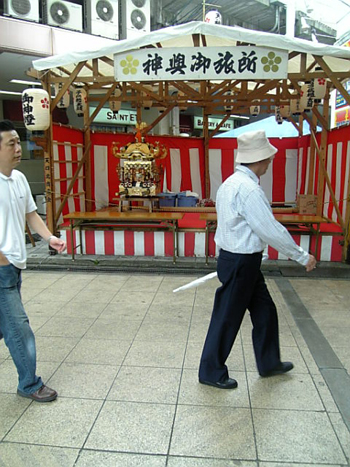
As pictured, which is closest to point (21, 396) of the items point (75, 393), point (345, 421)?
point (75, 393)

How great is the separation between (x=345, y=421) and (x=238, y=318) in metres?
0.99

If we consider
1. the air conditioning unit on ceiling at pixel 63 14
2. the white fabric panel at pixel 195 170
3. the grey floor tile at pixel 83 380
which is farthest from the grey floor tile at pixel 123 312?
the air conditioning unit on ceiling at pixel 63 14

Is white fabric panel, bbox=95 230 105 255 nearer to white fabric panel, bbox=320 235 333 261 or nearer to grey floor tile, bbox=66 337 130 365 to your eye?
grey floor tile, bbox=66 337 130 365

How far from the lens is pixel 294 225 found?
7434 millimetres

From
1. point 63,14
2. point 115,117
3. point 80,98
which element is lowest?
point 80,98

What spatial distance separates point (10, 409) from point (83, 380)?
599 mm

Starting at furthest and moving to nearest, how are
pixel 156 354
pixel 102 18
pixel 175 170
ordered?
pixel 102 18 < pixel 175 170 < pixel 156 354

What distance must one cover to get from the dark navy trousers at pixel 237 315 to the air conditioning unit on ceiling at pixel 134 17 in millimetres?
13242

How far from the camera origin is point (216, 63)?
248 inches

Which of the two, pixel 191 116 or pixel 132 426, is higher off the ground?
pixel 191 116

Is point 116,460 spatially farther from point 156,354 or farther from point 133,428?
point 156,354

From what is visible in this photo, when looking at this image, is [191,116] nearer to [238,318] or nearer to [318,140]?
[318,140]

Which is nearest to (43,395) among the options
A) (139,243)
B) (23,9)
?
(139,243)

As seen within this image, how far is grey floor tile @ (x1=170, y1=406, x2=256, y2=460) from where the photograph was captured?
7.93 feet
